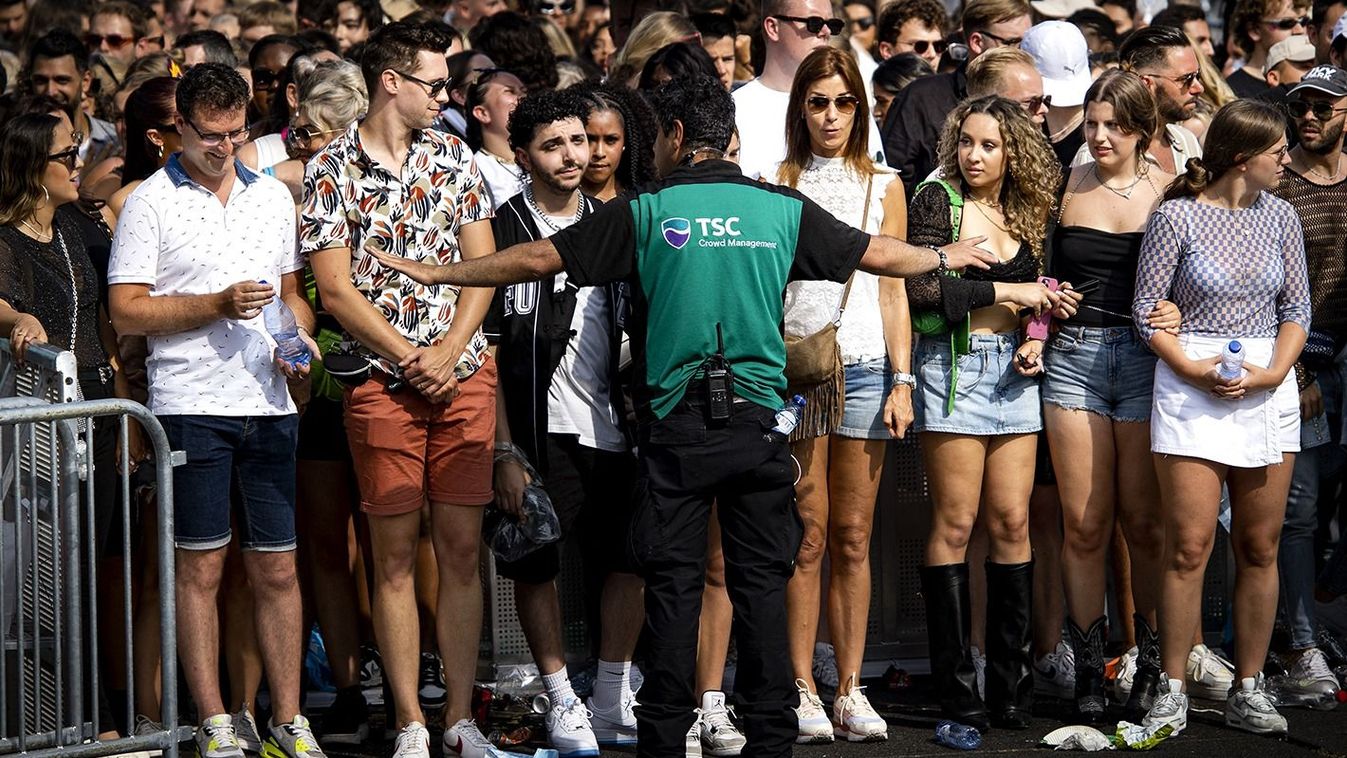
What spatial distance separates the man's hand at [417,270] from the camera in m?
4.81

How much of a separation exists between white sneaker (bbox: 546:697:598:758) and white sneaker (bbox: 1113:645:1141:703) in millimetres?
1994

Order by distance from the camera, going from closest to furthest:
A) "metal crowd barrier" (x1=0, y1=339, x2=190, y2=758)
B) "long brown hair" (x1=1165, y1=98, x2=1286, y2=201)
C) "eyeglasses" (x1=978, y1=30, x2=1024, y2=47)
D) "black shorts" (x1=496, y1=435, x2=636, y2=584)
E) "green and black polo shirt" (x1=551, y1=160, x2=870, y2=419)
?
"metal crowd barrier" (x1=0, y1=339, x2=190, y2=758) < "green and black polo shirt" (x1=551, y1=160, x2=870, y2=419) < "long brown hair" (x1=1165, y1=98, x2=1286, y2=201) < "black shorts" (x1=496, y1=435, x2=636, y2=584) < "eyeglasses" (x1=978, y1=30, x2=1024, y2=47)

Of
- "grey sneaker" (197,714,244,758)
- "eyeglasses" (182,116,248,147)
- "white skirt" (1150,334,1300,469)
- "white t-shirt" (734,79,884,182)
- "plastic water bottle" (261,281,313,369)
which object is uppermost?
"white t-shirt" (734,79,884,182)

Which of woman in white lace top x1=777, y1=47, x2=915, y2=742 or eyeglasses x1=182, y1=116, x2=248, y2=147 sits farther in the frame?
woman in white lace top x1=777, y1=47, x2=915, y2=742

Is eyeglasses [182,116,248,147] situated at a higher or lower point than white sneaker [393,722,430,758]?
higher

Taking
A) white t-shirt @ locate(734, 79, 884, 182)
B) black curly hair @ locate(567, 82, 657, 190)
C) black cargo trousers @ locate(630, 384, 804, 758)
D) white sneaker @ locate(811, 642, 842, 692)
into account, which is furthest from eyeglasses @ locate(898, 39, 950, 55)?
black cargo trousers @ locate(630, 384, 804, 758)

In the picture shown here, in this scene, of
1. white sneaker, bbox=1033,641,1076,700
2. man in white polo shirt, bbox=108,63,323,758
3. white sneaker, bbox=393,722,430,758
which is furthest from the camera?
white sneaker, bbox=1033,641,1076,700

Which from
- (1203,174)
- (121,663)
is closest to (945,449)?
(1203,174)

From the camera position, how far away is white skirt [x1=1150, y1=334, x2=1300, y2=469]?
5.79m

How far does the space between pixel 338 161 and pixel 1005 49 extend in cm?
275

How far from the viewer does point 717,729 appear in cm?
582

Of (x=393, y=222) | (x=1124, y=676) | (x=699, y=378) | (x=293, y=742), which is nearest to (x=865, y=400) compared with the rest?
(x=699, y=378)

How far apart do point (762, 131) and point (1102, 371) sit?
1684mm

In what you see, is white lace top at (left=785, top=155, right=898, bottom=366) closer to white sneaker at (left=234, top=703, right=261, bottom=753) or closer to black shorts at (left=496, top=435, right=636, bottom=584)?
black shorts at (left=496, top=435, right=636, bottom=584)
